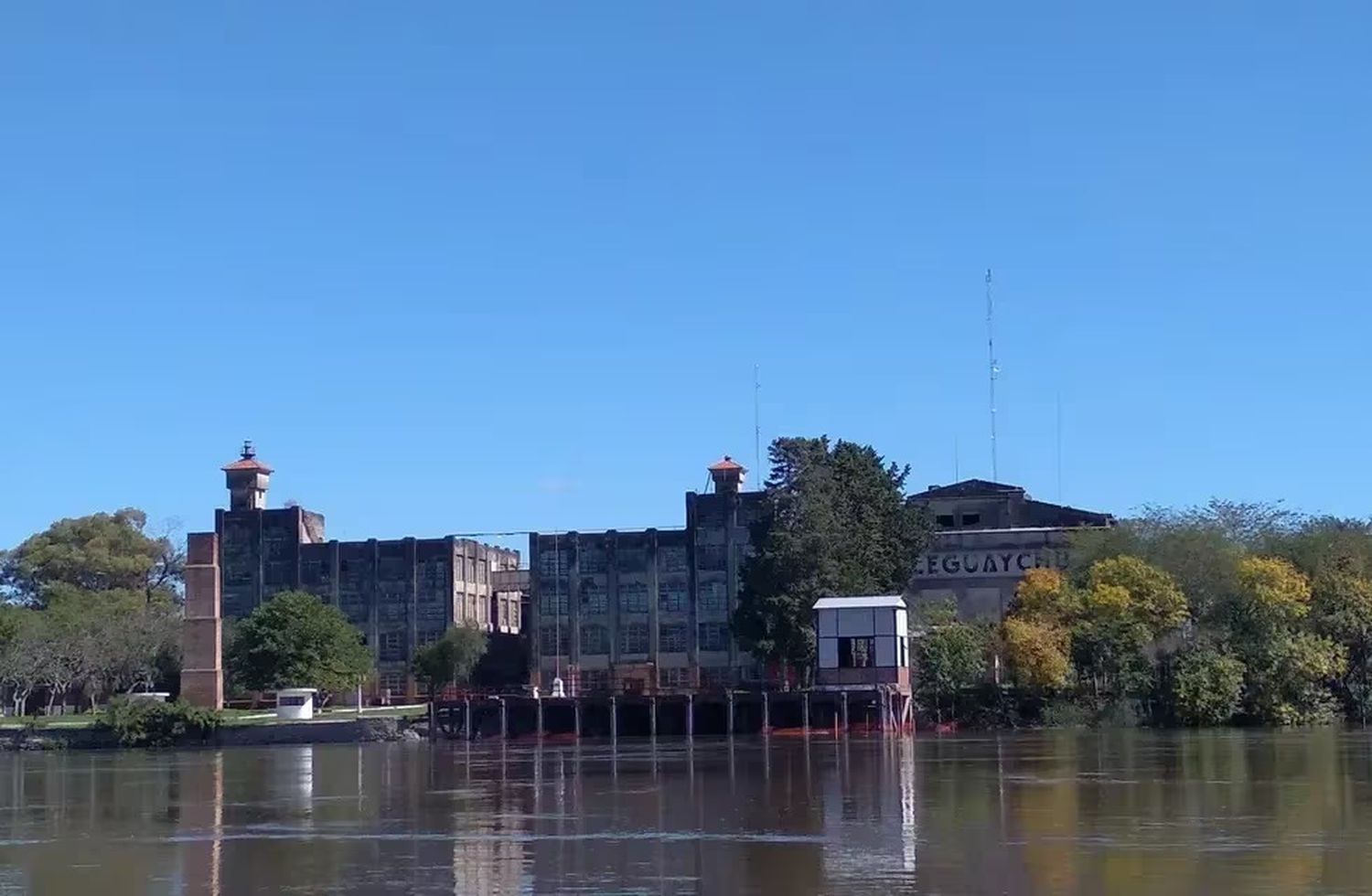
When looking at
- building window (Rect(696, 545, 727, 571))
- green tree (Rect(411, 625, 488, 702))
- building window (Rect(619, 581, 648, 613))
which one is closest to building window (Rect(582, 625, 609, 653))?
building window (Rect(619, 581, 648, 613))

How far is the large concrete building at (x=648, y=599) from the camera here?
347 feet

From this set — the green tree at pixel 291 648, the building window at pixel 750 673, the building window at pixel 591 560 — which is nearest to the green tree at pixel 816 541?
the building window at pixel 750 673

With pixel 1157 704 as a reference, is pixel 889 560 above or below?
above

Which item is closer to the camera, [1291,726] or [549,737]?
[1291,726]

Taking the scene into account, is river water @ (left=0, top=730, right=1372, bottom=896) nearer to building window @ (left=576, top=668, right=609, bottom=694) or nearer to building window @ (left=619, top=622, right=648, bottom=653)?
building window @ (left=576, top=668, right=609, bottom=694)

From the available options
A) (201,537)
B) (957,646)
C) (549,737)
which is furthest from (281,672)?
(957,646)

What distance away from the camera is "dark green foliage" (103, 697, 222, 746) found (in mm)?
87688

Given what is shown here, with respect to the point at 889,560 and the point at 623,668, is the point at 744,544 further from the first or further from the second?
the point at 889,560

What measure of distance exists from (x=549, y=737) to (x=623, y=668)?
23.2m

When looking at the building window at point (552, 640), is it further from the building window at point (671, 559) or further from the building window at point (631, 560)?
the building window at point (671, 559)

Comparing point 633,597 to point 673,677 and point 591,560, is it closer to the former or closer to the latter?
point 591,560

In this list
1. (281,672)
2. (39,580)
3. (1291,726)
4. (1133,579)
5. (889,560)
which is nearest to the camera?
(1291,726)

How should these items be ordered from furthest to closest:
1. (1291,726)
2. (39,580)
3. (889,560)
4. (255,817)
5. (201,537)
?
(39,580)
(201,537)
(889,560)
(1291,726)
(255,817)

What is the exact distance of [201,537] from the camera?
4011 inches
